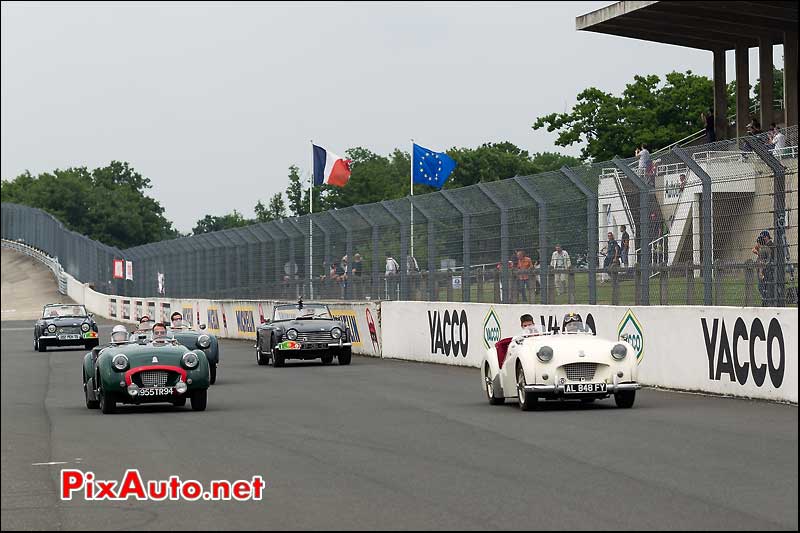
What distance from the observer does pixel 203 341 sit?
23016 mm

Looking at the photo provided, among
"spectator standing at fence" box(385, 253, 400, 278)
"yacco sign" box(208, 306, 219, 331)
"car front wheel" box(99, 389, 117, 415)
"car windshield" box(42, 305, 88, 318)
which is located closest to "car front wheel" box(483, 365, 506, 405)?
"car front wheel" box(99, 389, 117, 415)

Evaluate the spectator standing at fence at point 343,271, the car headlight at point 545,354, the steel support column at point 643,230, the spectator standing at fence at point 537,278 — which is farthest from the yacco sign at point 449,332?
the car headlight at point 545,354

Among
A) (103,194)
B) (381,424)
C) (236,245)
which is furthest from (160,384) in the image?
(103,194)

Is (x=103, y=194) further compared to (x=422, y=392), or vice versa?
(x=103, y=194)

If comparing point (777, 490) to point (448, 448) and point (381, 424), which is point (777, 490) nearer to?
point (448, 448)

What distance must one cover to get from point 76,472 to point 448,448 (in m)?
3.01

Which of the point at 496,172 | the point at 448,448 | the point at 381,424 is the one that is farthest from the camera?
the point at 496,172

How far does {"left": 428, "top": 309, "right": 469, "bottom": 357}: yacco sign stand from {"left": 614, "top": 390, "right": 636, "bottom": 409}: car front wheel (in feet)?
33.8

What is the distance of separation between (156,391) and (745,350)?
6.95m

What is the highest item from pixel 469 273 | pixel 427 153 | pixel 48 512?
pixel 427 153

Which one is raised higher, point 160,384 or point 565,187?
point 565,187

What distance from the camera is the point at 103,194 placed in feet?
557

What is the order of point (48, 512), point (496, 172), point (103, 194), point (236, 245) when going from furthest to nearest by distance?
1. point (103, 194)
2. point (496, 172)
3. point (236, 245)
4. point (48, 512)

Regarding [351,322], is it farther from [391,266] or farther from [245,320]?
[245,320]
